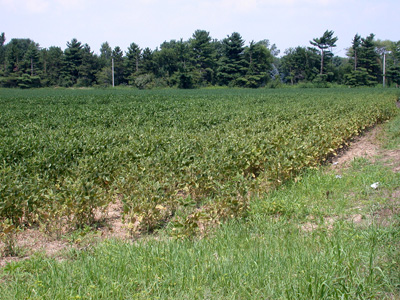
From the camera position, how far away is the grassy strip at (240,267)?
10.8 feet

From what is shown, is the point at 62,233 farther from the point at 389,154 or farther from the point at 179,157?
the point at 389,154

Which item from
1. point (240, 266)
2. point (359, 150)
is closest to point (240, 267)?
point (240, 266)

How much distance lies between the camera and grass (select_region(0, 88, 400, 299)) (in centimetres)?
329

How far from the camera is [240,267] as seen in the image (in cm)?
366

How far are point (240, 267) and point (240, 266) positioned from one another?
0.02 meters

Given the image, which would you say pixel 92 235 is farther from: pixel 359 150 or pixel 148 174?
pixel 359 150

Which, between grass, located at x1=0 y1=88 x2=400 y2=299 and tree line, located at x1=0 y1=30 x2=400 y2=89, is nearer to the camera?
grass, located at x1=0 y1=88 x2=400 y2=299

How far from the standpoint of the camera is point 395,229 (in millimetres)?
4512

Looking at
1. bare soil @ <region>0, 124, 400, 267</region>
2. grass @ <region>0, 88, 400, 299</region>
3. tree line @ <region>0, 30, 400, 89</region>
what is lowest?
bare soil @ <region>0, 124, 400, 267</region>

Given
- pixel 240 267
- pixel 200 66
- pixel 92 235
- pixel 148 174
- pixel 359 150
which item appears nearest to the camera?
pixel 240 267

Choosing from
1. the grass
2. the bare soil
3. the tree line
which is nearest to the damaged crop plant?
the bare soil

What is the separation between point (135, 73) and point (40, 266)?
239 feet

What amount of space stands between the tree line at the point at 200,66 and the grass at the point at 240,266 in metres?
68.5

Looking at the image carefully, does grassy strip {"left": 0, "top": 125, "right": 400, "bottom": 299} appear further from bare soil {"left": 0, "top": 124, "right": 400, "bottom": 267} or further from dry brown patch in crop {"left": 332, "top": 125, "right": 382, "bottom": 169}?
dry brown patch in crop {"left": 332, "top": 125, "right": 382, "bottom": 169}
